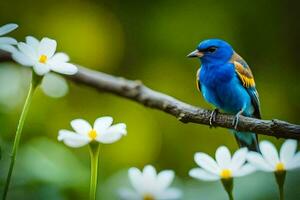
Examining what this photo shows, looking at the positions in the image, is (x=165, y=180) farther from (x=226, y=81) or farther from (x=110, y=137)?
(x=226, y=81)

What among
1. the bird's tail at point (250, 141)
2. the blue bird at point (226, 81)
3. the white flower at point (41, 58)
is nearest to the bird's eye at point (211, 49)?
the blue bird at point (226, 81)

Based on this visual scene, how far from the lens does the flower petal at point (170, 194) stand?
237 mm

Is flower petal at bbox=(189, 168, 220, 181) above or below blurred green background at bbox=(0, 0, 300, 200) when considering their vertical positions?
below

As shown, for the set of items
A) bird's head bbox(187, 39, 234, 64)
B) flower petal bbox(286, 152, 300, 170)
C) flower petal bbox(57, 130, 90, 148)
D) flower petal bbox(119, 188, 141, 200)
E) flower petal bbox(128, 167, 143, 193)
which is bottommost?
flower petal bbox(119, 188, 141, 200)

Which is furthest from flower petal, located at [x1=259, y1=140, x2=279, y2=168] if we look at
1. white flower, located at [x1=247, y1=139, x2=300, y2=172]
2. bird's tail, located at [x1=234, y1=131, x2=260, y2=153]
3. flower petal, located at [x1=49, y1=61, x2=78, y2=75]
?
bird's tail, located at [x1=234, y1=131, x2=260, y2=153]

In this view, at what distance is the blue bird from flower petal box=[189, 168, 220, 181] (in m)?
0.34

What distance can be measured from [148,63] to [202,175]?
→ 0.63 m

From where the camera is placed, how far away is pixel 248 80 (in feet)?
2.02

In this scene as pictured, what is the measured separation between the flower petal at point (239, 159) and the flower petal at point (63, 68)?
0.34 ft

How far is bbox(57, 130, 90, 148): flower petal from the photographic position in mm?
251

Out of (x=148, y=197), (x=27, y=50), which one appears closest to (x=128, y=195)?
(x=148, y=197)

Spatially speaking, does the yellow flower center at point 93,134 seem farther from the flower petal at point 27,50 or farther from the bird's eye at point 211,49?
the bird's eye at point 211,49

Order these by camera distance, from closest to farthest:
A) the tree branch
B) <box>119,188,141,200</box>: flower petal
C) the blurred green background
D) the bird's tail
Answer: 1. <box>119,188,141,200</box>: flower petal
2. the tree branch
3. the bird's tail
4. the blurred green background

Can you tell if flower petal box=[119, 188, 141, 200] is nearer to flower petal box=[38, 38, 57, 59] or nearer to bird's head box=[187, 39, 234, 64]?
flower petal box=[38, 38, 57, 59]
